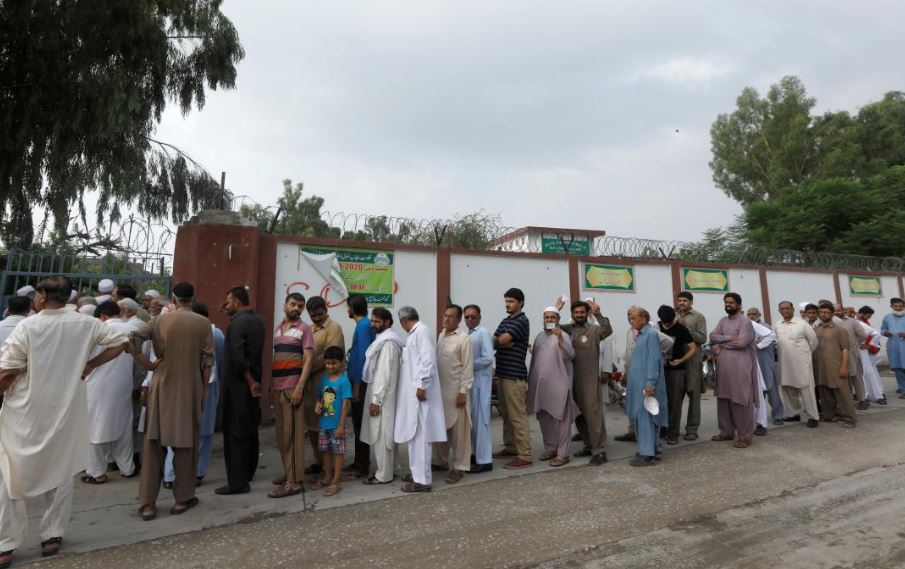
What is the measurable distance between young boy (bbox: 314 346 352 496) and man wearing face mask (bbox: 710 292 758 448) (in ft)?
13.6

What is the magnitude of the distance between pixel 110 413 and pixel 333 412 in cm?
210

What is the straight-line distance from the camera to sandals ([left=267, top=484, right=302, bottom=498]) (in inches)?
159

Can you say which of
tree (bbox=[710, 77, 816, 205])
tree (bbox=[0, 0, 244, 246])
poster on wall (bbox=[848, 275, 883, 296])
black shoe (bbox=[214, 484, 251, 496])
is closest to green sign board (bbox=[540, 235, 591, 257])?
tree (bbox=[0, 0, 244, 246])

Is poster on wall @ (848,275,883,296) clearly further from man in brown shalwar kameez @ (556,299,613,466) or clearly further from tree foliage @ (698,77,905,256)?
man in brown shalwar kameez @ (556,299,613,466)

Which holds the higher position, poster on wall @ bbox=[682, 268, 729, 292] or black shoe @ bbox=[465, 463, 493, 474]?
poster on wall @ bbox=[682, 268, 729, 292]

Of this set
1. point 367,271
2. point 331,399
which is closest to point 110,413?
point 331,399

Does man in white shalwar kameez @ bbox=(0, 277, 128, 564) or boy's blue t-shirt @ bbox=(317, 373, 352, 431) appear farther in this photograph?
boy's blue t-shirt @ bbox=(317, 373, 352, 431)

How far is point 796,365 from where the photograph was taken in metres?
6.54

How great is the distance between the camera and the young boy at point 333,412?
13.5 feet

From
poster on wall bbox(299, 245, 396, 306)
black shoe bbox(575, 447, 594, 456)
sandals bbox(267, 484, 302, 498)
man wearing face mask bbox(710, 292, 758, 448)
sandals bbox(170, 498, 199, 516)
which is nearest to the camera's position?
sandals bbox(170, 498, 199, 516)

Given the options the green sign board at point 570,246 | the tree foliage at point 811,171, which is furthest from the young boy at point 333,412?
the tree foliage at point 811,171

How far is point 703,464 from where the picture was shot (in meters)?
4.92

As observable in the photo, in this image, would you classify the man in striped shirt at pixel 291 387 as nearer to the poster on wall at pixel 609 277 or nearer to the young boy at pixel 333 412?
the young boy at pixel 333 412

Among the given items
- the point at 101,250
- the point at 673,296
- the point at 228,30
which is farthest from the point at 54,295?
the point at 228,30
